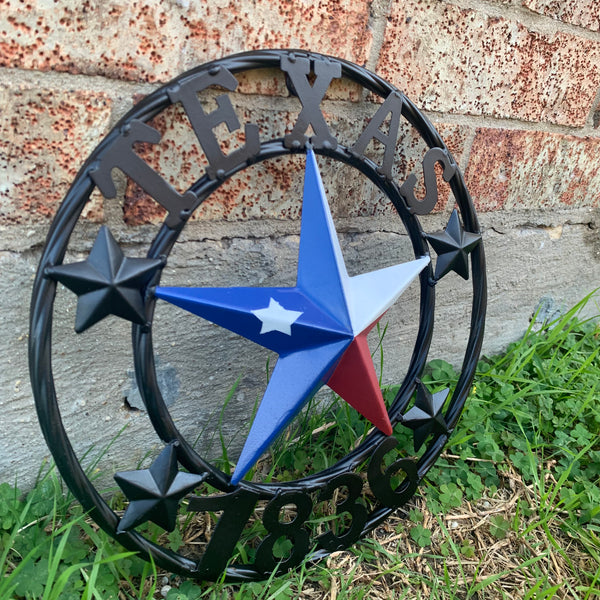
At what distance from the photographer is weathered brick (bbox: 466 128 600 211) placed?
4.52 feet

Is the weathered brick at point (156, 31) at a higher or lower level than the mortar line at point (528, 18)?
lower

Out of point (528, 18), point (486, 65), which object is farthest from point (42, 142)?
point (528, 18)

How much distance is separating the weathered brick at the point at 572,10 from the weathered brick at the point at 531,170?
0.89ft

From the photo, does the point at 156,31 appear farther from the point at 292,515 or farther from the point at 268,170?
the point at 292,515

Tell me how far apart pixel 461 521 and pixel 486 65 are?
104 centimetres

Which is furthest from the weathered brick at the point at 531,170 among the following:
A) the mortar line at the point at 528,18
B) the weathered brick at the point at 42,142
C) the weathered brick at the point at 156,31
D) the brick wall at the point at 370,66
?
the weathered brick at the point at 42,142

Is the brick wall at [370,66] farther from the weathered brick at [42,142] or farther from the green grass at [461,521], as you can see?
the green grass at [461,521]

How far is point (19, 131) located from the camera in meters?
0.82

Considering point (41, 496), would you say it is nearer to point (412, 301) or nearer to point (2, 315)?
point (2, 315)

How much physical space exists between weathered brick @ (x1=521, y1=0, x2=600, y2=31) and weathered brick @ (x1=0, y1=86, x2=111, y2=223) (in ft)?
3.32

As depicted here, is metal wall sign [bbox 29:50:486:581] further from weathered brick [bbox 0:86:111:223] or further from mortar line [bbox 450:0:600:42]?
mortar line [bbox 450:0:600:42]

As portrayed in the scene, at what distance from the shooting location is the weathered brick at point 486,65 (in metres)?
1.13

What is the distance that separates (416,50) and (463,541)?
105 centimetres

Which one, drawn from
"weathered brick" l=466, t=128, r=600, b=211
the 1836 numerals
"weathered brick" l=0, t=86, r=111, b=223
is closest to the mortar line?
"weathered brick" l=466, t=128, r=600, b=211
